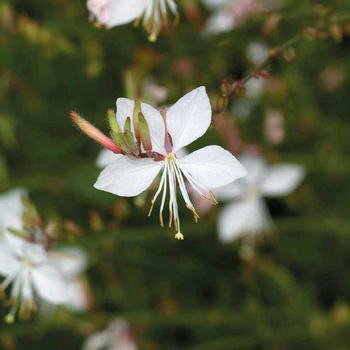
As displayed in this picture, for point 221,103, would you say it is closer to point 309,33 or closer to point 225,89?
point 225,89

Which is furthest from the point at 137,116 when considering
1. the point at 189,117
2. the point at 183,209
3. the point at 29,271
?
the point at 183,209

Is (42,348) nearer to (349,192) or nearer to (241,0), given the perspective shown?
(349,192)

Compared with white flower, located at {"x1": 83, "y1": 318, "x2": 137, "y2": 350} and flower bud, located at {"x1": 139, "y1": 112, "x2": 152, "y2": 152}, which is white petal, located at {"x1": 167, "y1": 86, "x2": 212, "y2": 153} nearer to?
flower bud, located at {"x1": 139, "y1": 112, "x2": 152, "y2": 152}

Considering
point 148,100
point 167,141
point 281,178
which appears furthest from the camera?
point 281,178

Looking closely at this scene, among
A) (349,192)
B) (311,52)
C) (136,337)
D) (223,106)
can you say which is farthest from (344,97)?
(223,106)

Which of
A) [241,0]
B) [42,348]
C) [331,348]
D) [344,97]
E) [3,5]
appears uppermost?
[3,5]

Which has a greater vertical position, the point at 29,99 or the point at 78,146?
the point at 29,99
